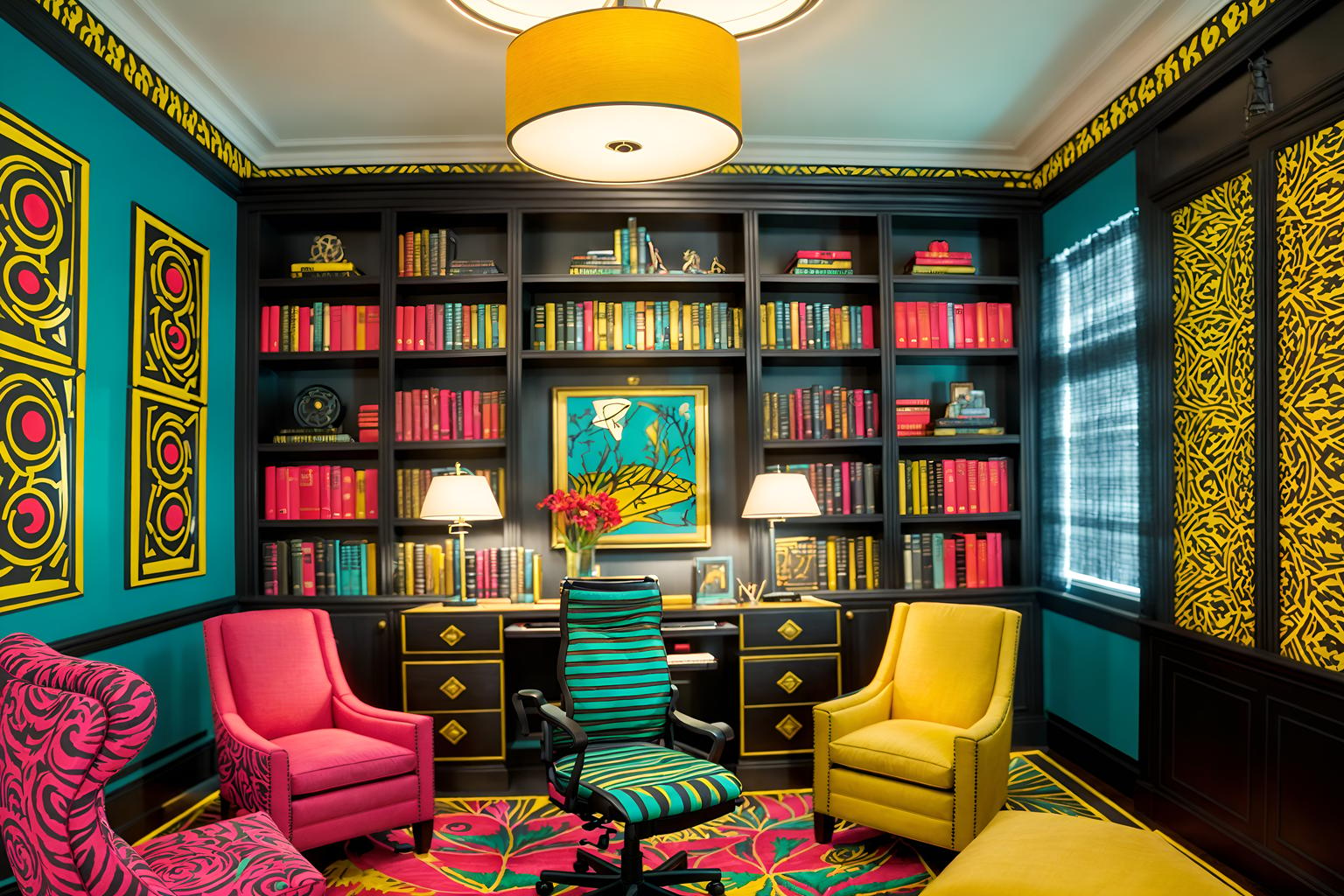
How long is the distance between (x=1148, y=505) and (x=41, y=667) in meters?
3.99

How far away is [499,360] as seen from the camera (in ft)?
15.8

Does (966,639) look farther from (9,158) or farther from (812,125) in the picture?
(9,158)

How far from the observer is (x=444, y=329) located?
4.73 meters

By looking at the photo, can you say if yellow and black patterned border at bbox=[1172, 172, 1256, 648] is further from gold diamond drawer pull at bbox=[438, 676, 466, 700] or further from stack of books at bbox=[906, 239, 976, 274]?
gold diamond drawer pull at bbox=[438, 676, 466, 700]

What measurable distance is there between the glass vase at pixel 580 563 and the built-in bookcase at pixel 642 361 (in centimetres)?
31

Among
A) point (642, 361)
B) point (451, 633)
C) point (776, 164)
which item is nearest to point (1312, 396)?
point (776, 164)

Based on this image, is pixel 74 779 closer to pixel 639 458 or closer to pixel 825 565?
pixel 639 458

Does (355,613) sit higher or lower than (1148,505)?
lower

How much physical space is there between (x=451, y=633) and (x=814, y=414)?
7.16 feet

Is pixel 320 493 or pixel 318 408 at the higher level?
pixel 318 408

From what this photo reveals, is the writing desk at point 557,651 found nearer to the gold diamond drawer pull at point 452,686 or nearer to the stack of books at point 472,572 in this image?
the gold diamond drawer pull at point 452,686

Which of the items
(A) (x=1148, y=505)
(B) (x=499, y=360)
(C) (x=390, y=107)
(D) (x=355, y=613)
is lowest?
(D) (x=355, y=613)

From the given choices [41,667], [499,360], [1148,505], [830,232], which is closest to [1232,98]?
[1148,505]

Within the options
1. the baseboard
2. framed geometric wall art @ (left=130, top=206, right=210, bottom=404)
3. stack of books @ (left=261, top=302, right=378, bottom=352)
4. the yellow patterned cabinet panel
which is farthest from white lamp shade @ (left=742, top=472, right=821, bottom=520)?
framed geometric wall art @ (left=130, top=206, right=210, bottom=404)
